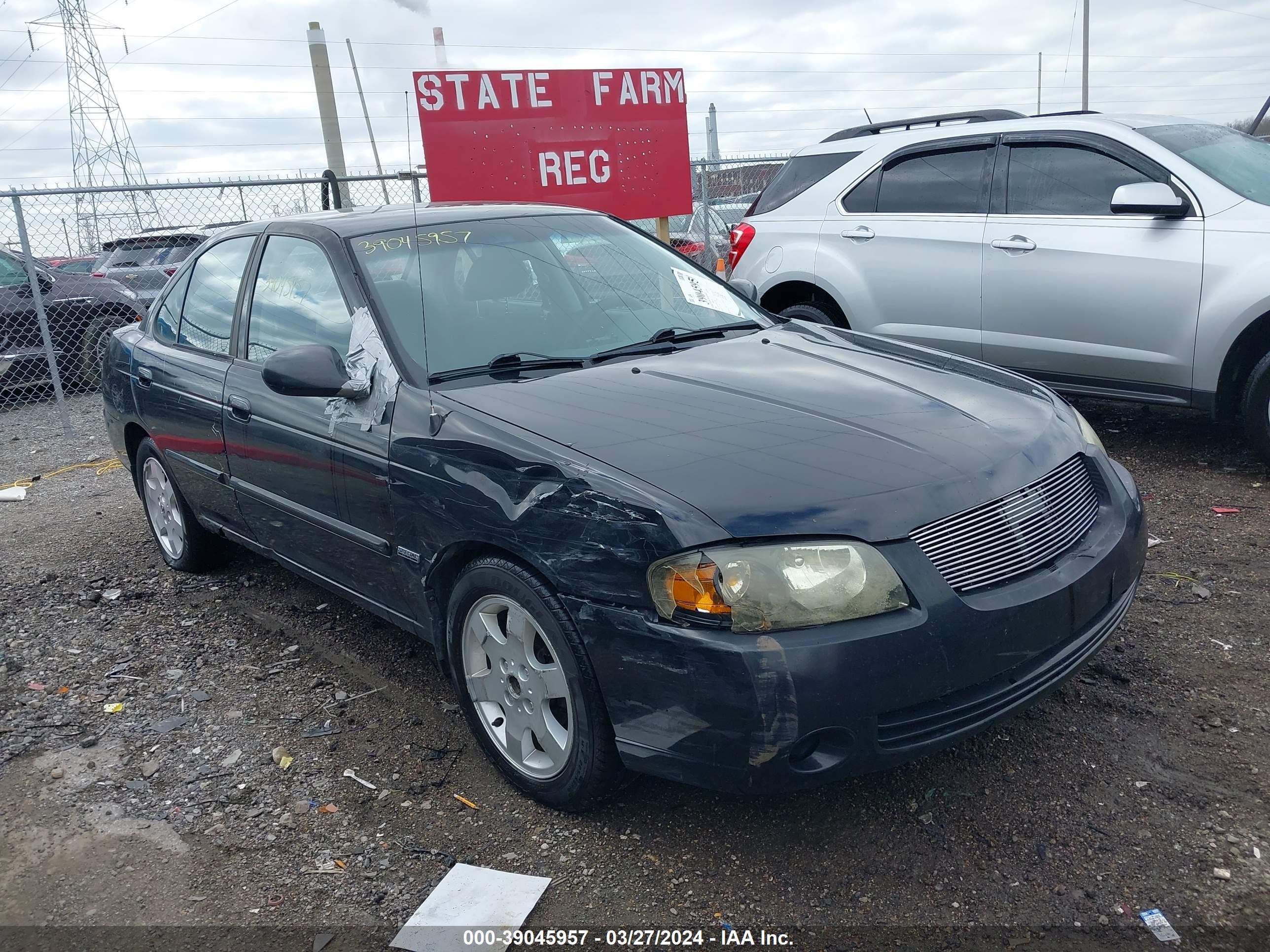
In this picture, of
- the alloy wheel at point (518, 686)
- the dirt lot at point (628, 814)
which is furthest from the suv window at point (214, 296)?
the alloy wheel at point (518, 686)

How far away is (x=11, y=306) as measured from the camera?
32.4 ft

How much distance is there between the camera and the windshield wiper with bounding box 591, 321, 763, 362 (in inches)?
136

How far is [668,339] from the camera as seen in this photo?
3.64 metres

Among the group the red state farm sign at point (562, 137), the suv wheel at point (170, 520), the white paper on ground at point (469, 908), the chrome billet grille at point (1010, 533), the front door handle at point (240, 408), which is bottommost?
the white paper on ground at point (469, 908)

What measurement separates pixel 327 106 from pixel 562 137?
3.71 meters

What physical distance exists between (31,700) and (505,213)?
256 centimetres

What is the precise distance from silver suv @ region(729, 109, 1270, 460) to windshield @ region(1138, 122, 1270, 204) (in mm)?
14

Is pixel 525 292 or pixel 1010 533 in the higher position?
pixel 525 292

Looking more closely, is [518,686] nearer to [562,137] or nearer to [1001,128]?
[1001,128]

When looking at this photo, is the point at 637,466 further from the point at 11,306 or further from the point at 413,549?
the point at 11,306

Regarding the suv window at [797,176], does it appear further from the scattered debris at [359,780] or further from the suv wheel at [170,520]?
the scattered debris at [359,780]

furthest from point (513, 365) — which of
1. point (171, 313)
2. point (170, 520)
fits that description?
point (170, 520)

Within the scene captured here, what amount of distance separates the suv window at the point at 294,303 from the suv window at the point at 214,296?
0.22m

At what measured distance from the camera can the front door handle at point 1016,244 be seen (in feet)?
19.0
